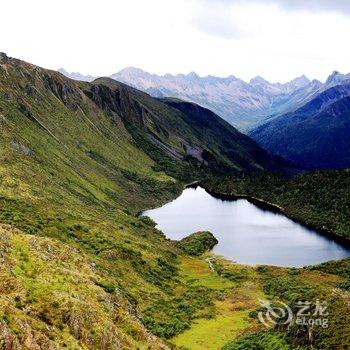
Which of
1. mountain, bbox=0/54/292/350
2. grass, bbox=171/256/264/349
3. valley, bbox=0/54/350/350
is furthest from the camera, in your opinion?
grass, bbox=171/256/264/349

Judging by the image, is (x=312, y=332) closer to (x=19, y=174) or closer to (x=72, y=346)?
(x=72, y=346)

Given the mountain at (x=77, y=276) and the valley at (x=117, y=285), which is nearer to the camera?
the mountain at (x=77, y=276)

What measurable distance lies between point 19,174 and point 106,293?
361 ft

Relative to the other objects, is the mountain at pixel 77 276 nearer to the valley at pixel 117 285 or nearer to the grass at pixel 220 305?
the valley at pixel 117 285

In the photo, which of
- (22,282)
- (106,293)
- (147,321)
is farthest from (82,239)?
(22,282)

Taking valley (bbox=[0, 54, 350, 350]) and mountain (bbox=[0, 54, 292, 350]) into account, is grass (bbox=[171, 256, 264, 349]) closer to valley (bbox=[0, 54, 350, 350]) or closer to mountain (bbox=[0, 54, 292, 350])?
valley (bbox=[0, 54, 350, 350])

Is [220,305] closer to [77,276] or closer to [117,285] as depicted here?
[117,285]

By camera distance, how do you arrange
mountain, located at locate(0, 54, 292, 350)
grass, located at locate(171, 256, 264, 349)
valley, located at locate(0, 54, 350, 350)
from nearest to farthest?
1. mountain, located at locate(0, 54, 292, 350)
2. valley, located at locate(0, 54, 350, 350)
3. grass, located at locate(171, 256, 264, 349)

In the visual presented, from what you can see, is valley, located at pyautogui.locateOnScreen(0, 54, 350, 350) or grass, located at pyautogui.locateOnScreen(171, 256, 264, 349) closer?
valley, located at pyautogui.locateOnScreen(0, 54, 350, 350)

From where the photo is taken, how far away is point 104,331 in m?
54.3

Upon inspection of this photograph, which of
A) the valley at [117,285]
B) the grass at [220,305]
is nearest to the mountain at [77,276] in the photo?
the valley at [117,285]

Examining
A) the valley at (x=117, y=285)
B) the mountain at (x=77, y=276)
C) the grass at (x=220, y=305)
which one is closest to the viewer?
the mountain at (x=77, y=276)

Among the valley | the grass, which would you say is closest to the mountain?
the valley

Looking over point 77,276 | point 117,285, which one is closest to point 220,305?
point 117,285
